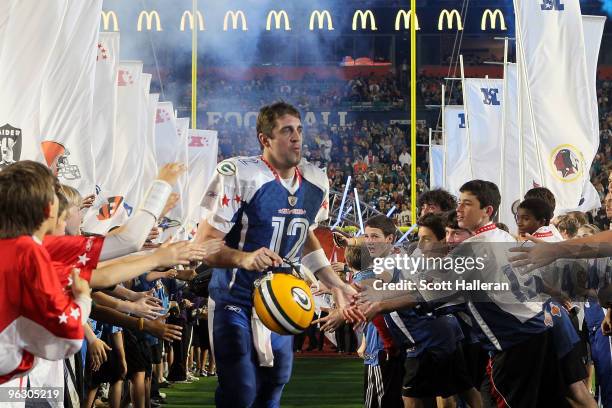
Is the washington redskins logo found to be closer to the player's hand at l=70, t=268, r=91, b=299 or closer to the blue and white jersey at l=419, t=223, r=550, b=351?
the blue and white jersey at l=419, t=223, r=550, b=351

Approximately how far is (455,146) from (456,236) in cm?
2342

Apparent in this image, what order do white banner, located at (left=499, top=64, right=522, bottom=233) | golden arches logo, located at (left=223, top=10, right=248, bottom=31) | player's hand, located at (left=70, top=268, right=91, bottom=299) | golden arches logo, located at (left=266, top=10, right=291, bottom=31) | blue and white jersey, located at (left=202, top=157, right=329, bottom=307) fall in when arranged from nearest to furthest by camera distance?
player's hand, located at (left=70, top=268, right=91, bottom=299)
blue and white jersey, located at (left=202, top=157, right=329, bottom=307)
white banner, located at (left=499, top=64, right=522, bottom=233)
golden arches logo, located at (left=223, top=10, right=248, bottom=31)
golden arches logo, located at (left=266, top=10, right=291, bottom=31)

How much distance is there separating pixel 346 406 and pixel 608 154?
31509mm

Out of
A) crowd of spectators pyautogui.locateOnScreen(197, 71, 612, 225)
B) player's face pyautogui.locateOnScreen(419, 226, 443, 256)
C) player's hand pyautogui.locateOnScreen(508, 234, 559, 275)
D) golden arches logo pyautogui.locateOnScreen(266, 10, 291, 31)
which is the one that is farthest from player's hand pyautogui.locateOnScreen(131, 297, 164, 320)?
golden arches logo pyautogui.locateOnScreen(266, 10, 291, 31)

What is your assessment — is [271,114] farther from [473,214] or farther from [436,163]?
[436,163]

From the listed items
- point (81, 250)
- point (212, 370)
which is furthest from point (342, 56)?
point (81, 250)

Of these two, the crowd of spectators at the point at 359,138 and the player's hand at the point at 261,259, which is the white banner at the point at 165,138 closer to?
the crowd of spectators at the point at 359,138

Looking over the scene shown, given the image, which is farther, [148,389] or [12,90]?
[148,389]

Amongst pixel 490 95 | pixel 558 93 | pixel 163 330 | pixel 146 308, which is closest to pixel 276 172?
pixel 163 330

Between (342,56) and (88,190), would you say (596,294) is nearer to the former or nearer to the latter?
(88,190)

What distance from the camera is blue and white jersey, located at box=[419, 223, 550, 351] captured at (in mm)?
7801

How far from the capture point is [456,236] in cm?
830

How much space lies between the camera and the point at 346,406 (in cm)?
1333

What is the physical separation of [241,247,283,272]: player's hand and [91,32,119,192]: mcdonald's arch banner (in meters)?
7.32
